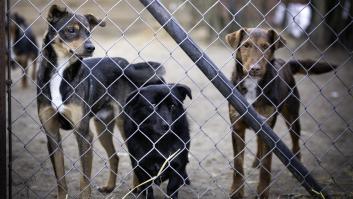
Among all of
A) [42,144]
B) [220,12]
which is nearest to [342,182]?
[42,144]

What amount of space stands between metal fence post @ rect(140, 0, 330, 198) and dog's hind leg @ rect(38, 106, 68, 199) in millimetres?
1284

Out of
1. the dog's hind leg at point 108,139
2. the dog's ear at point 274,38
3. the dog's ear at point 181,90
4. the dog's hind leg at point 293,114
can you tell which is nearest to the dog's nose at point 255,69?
the dog's ear at point 274,38

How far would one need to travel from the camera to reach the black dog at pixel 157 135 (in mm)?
4270

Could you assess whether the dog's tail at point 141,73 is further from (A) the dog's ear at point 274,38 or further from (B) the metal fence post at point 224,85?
(B) the metal fence post at point 224,85

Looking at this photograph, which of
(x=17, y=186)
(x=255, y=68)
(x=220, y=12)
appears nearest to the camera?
(x=255, y=68)

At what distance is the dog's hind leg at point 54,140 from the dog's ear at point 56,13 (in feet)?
2.36

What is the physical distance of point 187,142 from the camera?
14.4 feet

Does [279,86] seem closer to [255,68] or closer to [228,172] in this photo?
[255,68]

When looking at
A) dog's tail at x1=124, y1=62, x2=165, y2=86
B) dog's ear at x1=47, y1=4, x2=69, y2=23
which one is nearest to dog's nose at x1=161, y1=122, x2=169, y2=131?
dog's tail at x1=124, y1=62, x2=165, y2=86

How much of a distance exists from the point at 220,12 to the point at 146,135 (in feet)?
35.2

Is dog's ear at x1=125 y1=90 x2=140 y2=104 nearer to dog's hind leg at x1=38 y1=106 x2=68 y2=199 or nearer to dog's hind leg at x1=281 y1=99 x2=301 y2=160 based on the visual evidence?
dog's hind leg at x1=38 y1=106 x2=68 y2=199

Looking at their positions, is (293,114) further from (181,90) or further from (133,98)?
(133,98)

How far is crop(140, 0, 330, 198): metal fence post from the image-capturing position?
11.4 ft

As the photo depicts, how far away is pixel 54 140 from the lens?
14.0 ft
